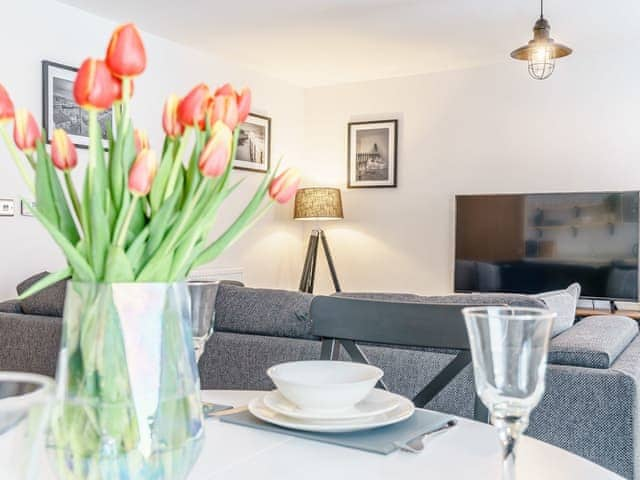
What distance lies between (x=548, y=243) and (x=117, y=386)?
461 cm

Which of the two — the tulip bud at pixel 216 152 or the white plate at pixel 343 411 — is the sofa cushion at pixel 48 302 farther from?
the tulip bud at pixel 216 152

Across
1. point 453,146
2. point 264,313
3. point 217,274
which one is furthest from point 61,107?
point 453,146

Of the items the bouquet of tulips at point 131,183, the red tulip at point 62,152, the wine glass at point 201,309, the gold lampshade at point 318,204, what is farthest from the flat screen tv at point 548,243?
the red tulip at point 62,152

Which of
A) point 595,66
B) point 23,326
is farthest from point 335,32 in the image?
point 23,326

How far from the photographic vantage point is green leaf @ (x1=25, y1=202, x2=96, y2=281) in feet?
2.15

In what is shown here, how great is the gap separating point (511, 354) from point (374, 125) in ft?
17.1

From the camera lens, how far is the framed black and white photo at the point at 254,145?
212 inches

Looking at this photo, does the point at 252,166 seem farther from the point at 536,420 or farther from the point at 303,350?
the point at 536,420

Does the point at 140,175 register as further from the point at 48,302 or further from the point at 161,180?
the point at 48,302

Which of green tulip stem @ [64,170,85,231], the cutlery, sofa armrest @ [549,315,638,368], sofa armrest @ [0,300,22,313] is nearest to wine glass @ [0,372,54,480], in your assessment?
green tulip stem @ [64,170,85,231]

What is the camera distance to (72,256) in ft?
2.14

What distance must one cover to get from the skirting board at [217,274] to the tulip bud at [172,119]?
4.06m

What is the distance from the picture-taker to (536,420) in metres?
1.67

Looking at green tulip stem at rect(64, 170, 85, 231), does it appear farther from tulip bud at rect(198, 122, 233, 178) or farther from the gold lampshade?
the gold lampshade
